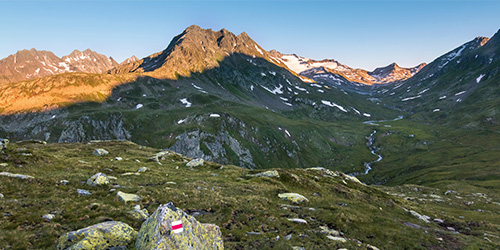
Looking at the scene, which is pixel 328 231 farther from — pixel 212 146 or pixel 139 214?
pixel 212 146

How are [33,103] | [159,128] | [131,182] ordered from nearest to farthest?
[131,182] → [159,128] → [33,103]

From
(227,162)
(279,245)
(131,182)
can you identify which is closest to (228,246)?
(279,245)

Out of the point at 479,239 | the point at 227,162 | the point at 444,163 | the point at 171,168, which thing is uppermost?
the point at 444,163

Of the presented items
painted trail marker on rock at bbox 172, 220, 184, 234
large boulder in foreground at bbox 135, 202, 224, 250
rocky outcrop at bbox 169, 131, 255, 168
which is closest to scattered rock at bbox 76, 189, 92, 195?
large boulder in foreground at bbox 135, 202, 224, 250

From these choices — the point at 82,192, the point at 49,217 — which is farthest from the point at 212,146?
the point at 49,217

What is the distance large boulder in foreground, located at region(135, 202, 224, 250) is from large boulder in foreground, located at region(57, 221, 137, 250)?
1.06 meters

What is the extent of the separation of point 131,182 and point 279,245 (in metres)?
23.5

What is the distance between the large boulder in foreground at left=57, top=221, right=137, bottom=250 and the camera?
13.8 meters

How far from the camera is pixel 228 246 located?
18922mm

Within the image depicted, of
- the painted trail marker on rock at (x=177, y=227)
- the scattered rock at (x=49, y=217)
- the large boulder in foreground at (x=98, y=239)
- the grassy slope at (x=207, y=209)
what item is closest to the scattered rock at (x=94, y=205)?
the grassy slope at (x=207, y=209)

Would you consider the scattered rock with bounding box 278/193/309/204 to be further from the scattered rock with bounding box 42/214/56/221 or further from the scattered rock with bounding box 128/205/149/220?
the scattered rock with bounding box 42/214/56/221

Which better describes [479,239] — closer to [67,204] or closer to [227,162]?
[67,204]

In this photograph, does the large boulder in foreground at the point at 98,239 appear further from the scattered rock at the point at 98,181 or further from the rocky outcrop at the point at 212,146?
the rocky outcrop at the point at 212,146

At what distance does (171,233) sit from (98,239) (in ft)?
14.6
